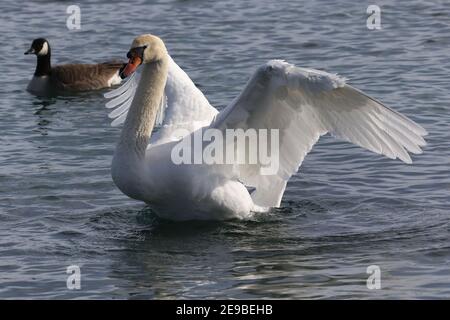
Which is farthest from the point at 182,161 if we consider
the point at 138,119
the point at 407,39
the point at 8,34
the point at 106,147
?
the point at 8,34

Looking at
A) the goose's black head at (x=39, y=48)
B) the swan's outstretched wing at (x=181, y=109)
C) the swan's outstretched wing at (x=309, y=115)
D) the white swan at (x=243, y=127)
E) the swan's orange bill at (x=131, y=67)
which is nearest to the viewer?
the swan's outstretched wing at (x=309, y=115)

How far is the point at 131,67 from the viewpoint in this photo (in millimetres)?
9398

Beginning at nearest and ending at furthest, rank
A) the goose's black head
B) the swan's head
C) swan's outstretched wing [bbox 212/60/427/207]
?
swan's outstretched wing [bbox 212/60/427/207]
the swan's head
the goose's black head

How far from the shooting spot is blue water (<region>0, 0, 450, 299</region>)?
8758mm

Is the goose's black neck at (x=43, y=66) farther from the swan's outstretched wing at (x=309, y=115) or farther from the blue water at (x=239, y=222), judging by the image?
the swan's outstretched wing at (x=309, y=115)

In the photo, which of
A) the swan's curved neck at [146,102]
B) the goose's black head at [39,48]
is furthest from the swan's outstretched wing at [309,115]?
the goose's black head at [39,48]

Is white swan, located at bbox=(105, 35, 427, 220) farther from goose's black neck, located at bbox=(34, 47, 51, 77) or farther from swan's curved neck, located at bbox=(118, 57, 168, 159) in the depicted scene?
goose's black neck, located at bbox=(34, 47, 51, 77)

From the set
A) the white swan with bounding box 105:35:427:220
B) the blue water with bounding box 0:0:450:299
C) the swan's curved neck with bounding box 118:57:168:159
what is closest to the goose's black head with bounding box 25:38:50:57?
the blue water with bounding box 0:0:450:299

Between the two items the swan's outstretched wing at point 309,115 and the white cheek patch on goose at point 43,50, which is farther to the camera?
the white cheek patch on goose at point 43,50

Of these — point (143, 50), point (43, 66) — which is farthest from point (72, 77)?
point (143, 50)

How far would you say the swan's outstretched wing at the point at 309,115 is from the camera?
8992 mm

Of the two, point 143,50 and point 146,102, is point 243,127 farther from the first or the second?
point 143,50

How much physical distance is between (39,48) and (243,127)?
23.7 feet
